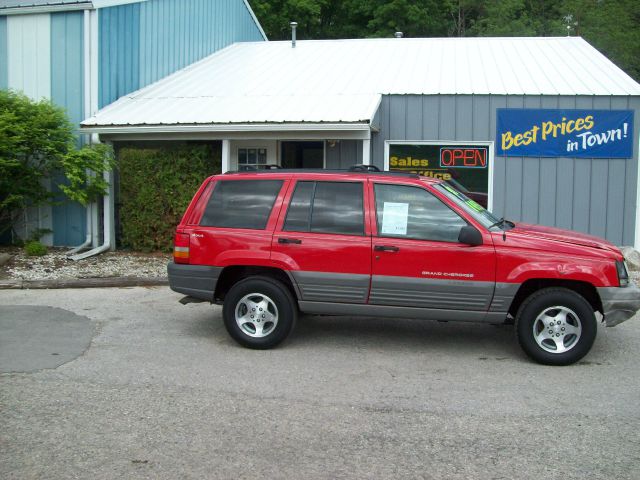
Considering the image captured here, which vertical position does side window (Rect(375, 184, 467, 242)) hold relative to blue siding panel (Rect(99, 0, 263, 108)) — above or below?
below

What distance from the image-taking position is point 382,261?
6.76 metres

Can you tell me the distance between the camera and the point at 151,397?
5.57 metres

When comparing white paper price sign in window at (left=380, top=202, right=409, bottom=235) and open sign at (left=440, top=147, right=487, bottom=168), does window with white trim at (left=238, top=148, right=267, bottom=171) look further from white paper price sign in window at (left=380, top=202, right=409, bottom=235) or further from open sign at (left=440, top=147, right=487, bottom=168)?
white paper price sign in window at (left=380, top=202, right=409, bottom=235)

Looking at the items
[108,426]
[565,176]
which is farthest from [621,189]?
[108,426]

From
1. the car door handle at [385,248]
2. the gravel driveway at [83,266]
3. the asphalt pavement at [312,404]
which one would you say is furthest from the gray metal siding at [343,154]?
the car door handle at [385,248]

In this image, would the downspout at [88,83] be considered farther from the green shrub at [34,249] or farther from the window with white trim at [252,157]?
the window with white trim at [252,157]

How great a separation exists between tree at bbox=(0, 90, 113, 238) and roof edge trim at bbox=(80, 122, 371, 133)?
0.44 metres

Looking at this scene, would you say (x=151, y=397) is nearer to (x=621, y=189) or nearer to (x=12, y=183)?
(x=12, y=183)

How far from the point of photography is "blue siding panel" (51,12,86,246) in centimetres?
1339

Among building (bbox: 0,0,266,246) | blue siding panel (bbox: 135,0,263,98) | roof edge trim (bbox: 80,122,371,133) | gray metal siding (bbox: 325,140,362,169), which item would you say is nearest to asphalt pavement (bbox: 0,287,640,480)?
roof edge trim (bbox: 80,122,371,133)

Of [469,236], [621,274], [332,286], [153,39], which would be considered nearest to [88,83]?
[153,39]

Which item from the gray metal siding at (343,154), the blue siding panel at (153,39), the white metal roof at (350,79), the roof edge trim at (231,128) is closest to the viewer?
the roof edge trim at (231,128)

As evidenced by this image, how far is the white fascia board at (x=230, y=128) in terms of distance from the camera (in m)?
11.7

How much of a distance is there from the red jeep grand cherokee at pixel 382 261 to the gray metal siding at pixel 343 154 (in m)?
6.44
